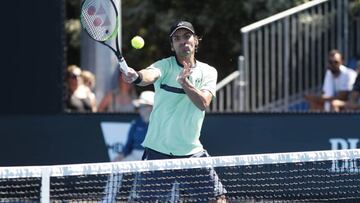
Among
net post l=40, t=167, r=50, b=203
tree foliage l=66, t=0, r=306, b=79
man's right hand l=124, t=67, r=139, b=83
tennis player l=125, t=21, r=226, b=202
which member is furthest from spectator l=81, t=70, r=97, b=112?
net post l=40, t=167, r=50, b=203

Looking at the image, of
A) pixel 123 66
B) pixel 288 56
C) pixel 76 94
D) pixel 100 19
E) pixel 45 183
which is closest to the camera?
pixel 45 183

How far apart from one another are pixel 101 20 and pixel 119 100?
6407mm

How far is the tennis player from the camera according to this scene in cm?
755

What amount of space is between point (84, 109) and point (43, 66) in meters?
1.31

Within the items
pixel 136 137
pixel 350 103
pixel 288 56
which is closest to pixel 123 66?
pixel 136 137

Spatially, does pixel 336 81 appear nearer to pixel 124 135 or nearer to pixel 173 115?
pixel 124 135

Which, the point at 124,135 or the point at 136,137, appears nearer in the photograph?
the point at 136,137

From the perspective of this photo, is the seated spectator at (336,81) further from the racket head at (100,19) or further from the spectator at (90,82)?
the racket head at (100,19)

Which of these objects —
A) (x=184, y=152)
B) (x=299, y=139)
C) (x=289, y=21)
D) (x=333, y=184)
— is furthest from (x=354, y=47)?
(x=184, y=152)

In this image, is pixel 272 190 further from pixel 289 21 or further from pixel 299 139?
pixel 289 21

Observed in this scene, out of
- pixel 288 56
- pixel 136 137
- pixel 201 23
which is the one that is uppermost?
pixel 201 23

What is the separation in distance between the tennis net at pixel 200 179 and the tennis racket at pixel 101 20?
3.15 ft

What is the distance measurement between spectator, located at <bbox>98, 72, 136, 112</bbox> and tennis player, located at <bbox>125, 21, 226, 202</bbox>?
19.6 feet

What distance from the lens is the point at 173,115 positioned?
7.61 m
